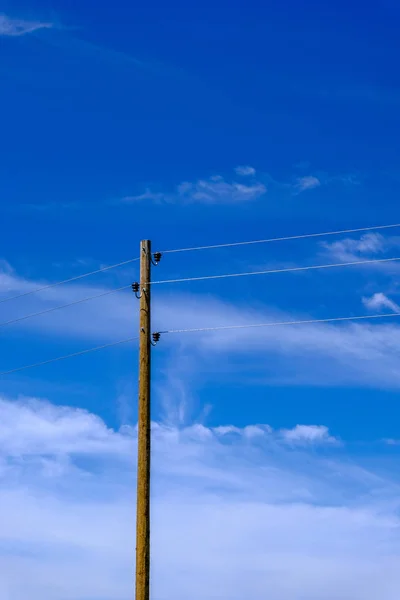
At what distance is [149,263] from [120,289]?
1.60 metres

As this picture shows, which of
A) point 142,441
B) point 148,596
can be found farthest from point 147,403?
point 148,596

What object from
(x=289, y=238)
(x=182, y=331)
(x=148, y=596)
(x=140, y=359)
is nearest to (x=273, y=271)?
(x=289, y=238)

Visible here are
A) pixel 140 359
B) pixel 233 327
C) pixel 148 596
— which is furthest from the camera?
pixel 233 327

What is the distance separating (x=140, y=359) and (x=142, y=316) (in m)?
1.14

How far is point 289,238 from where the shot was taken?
27594 mm

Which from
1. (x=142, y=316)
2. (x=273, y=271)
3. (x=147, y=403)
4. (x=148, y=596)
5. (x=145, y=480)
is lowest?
(x=148, y=596)

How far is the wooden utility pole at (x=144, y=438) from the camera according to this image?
23.6 m

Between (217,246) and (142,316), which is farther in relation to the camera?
(217,246)

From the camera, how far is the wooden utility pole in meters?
23.6

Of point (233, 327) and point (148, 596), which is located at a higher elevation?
point (233, 327)

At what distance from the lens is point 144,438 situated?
24469 mm

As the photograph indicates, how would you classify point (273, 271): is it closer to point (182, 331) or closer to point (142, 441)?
point (182, 331)

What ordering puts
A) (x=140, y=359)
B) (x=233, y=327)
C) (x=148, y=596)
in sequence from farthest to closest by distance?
(x=233, y=327) → (x=140, y=359) → (x=148, y=596)

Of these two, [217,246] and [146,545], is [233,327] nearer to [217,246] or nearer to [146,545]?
[217,246]
